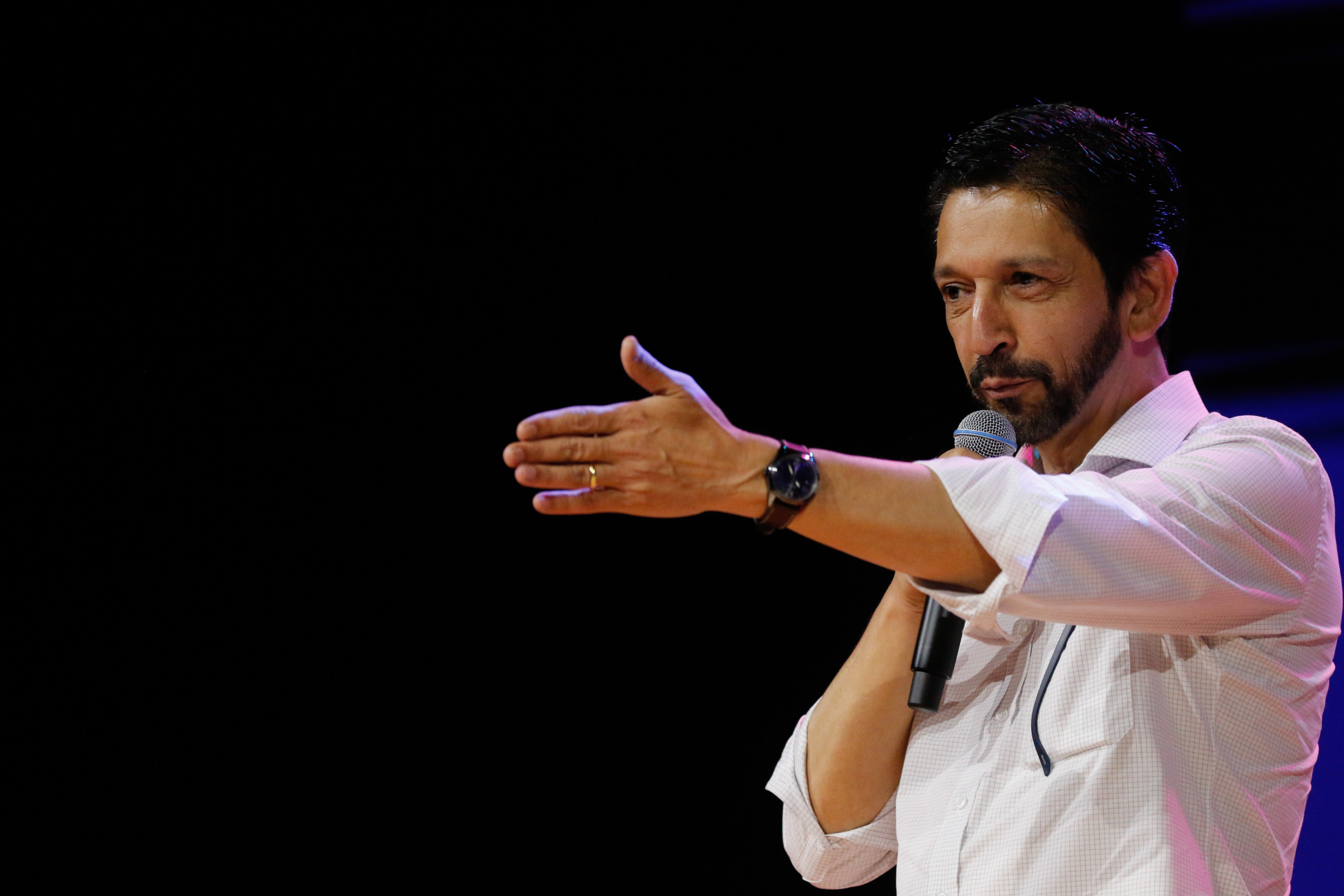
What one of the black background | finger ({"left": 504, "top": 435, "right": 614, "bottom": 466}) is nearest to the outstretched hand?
finger ({"left": 504, "top": 435, "right": 614, "bottom": 466})

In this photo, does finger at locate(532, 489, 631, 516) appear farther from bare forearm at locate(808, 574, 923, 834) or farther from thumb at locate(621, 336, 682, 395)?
bare forearm at locate(808, 574, 923, 834)

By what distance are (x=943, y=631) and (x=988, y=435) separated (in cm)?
28

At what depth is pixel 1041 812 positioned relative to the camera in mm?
1246

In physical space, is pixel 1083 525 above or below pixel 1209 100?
below

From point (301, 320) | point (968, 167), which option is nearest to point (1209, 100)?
point (968, 167)

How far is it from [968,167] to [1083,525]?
2.48ft

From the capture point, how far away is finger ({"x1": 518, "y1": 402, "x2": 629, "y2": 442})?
935mm

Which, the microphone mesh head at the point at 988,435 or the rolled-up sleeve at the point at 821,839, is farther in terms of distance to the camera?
the rolled-up sleeve at the point at 821,839

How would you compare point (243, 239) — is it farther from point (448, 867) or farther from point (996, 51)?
point (996, 51)

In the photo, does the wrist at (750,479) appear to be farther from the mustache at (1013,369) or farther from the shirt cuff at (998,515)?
the mustache at (1013,369)

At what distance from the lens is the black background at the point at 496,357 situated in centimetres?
236

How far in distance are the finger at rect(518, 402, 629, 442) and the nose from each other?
2.29 feet

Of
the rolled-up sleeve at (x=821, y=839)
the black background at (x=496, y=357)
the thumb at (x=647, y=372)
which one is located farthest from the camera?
the black background at (x=496, y=357)

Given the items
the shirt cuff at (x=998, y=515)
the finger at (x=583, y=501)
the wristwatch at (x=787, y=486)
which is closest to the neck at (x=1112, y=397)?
the shirt cuff at (x=998, y=515)
